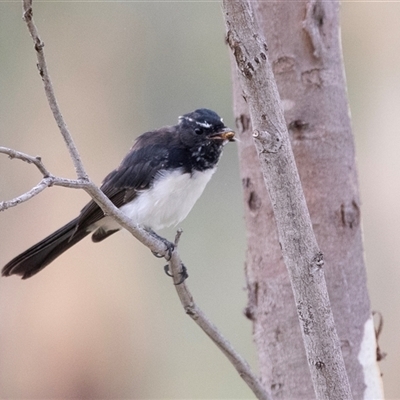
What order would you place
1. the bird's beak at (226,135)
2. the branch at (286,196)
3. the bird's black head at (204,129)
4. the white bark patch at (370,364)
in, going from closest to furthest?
the branch at (286,196) → the white bark patch at (370,364) → the bird's beak at (226,135) → the bird's black head at (204,129)

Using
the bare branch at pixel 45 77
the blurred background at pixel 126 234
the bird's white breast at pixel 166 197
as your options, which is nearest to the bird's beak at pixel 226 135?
the bird's white breast at pixel 166 197

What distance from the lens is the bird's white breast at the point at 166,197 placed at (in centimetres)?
342

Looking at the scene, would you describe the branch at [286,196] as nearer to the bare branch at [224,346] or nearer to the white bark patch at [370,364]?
the bare branch at [224,346]

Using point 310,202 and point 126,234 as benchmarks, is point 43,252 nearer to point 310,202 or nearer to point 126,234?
point 310,202

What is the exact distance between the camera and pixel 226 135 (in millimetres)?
3350

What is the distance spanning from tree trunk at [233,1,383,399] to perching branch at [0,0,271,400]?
0.30 metres

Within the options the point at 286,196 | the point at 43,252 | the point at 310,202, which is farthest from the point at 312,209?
the point at 43,252

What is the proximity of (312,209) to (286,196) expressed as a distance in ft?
2.79

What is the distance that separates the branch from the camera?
1.69 m

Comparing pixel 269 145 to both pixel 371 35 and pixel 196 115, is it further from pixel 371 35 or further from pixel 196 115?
pixel 371 35

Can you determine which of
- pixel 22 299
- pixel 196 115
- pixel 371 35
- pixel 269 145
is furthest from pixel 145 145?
pixel 371 35

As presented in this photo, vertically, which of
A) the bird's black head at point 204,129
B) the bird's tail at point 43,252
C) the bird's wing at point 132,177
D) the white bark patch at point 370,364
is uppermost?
the bird's black head at point 204,129

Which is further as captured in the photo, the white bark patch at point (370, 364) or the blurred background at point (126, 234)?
the blurred background at point (126, 234)

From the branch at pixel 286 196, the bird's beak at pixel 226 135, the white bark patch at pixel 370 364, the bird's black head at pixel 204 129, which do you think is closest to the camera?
the branch at pixel 286 196
